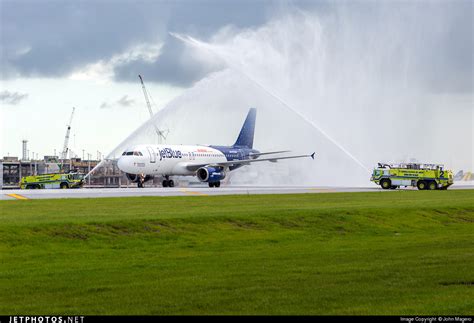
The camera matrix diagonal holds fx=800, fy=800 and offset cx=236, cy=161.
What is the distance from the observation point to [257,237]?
32781 mm

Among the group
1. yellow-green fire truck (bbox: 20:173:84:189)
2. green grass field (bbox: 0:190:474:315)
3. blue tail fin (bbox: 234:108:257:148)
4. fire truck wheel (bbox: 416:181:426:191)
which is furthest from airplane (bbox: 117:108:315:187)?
green grass field (bbox: 0:190:474:315)

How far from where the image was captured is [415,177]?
8238cm

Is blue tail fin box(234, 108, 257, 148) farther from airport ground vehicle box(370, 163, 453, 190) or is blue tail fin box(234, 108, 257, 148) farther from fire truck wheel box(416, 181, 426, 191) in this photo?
fire truck wheel box(416, 181, 426, 191)

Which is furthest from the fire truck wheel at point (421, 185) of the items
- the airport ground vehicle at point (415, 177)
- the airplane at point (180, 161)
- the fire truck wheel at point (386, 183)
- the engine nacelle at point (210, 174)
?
the engine nacelle at point (210, 174)

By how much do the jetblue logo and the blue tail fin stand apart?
59.5 feet

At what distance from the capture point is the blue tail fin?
345 feet

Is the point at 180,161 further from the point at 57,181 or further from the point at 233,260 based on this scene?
the point at 233,260

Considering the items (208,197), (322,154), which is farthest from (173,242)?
(322,154)

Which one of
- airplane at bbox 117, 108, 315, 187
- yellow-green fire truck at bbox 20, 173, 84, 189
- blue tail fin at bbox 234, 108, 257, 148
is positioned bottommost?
yellow-green fire truck at bbox 20, 173, 84, 189

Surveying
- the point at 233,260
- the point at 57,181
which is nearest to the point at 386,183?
the point at 57,181

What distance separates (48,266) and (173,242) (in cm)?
793

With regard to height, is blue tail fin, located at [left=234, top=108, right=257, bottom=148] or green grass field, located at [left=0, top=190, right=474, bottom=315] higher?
blue tail fin, located at [left=234, top=108, right=257, bottom=148]

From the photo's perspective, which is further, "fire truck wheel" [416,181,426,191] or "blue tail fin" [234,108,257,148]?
"blue tail fin" [234,108,257,148]

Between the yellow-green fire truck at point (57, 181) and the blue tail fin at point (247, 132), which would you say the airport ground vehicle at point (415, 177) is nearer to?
the blue tail fin at point (247, 132)
